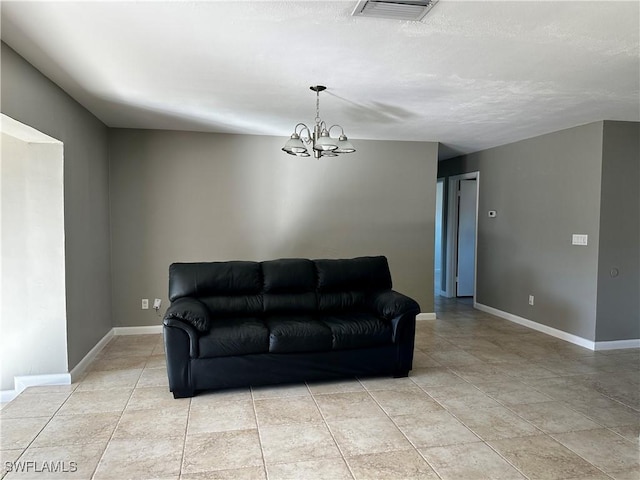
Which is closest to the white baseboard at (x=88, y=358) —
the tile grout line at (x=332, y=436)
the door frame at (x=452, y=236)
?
the tile grout line at (x=332, y=436)

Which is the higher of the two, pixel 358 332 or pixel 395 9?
pixel 395 9

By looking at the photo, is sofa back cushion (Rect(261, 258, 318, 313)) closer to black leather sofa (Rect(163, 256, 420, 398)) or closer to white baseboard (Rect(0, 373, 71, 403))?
black leather sofa (Rect(163, 256, 420, 398))

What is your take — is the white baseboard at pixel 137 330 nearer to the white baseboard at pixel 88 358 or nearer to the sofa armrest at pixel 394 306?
the white baseboard at pixel 88 358

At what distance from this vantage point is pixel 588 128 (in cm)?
442

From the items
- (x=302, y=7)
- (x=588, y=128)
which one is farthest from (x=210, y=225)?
(x=588, y=128)

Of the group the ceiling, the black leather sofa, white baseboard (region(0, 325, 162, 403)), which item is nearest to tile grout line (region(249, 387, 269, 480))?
the black leather sofa

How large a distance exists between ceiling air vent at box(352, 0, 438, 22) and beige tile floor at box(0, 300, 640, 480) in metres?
2.33

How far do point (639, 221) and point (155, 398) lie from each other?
494cm

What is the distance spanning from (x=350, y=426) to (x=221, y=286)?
1705 millimetres

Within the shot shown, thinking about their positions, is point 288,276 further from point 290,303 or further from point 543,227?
point 543,227

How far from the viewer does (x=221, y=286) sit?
3.79 m

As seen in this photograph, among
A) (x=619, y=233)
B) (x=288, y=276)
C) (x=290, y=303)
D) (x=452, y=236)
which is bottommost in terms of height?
(x=290, y=303)
